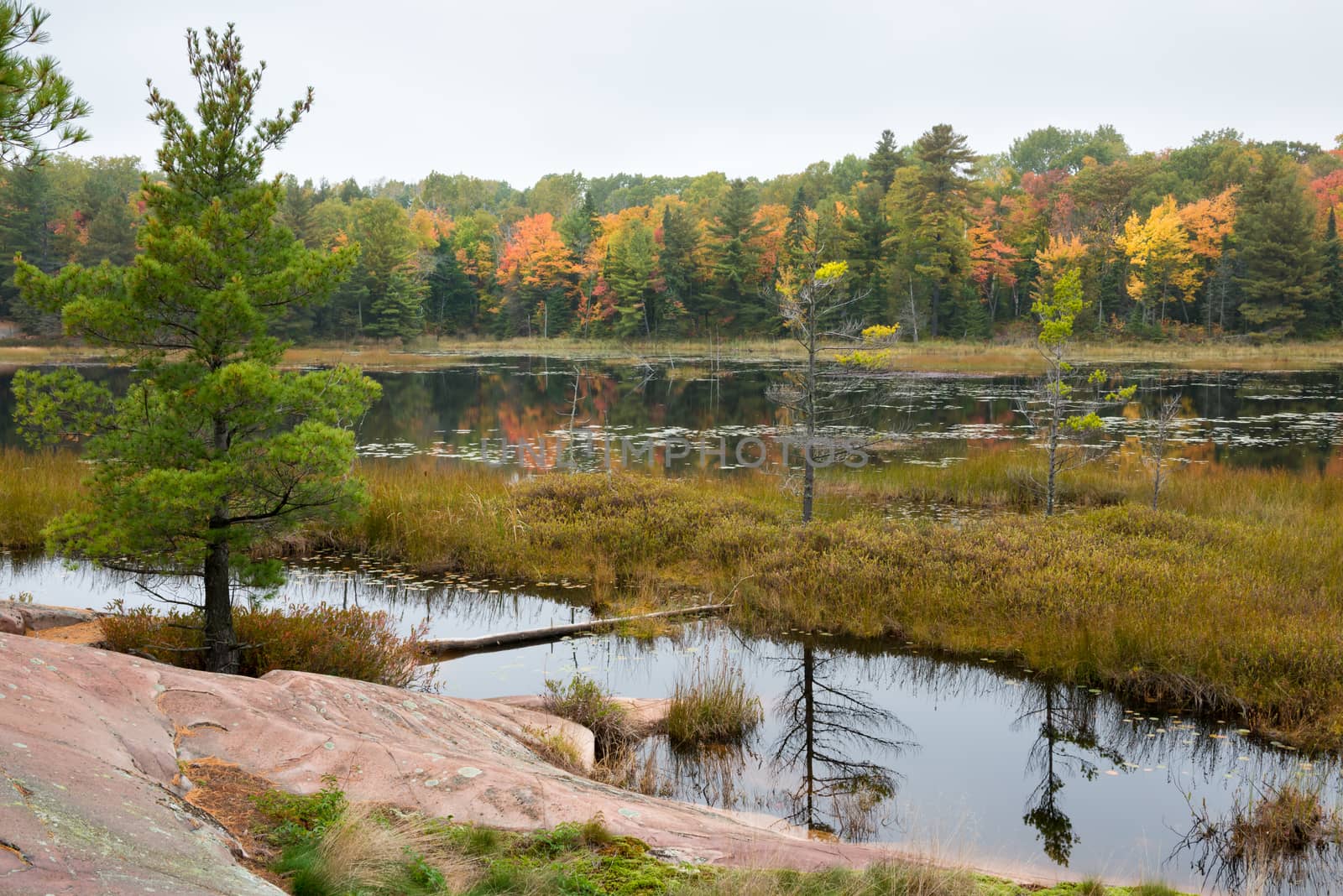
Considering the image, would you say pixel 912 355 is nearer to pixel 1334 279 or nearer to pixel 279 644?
pixel 1334 279

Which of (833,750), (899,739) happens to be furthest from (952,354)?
(833,750)

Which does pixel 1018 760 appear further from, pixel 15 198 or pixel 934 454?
pixel 15 198

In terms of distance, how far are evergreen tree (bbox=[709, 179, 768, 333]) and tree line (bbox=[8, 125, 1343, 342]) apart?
0.54 ft

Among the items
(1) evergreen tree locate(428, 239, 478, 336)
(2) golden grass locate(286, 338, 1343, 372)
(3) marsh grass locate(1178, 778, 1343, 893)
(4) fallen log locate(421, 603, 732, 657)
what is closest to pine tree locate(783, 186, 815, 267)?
(2) golden grass locate(286, 338, 1343, 372)

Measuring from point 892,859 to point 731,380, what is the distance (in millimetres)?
44986

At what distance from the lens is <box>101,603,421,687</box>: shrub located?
870 centimetres

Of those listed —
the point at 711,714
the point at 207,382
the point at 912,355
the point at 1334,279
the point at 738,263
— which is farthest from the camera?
the point at 738,263

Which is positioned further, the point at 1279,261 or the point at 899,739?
the point at 1279,261

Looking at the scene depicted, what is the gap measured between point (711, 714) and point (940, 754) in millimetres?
2119

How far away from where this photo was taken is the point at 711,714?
9.14 m

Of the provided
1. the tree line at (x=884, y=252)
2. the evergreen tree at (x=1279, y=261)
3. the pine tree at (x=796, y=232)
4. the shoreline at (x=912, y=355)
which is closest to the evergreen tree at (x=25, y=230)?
the tree line at (x=884, y=252)

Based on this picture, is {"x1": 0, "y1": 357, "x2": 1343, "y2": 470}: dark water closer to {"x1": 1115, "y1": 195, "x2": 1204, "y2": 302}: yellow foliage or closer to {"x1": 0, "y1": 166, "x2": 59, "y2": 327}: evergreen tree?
{"x1": 1115, "y1": 195, "x2": 1204, "y2": 302}: yellow foliage

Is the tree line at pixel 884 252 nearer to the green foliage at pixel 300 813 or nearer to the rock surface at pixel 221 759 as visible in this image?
the rock surface at pixel 221 759

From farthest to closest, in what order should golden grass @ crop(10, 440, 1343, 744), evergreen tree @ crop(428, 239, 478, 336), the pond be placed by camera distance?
1. evergreen tree @ crop(428, 239, 478, 336)
2. golden grass @ crop(10, 440, 1343, 744)
3. the pond
